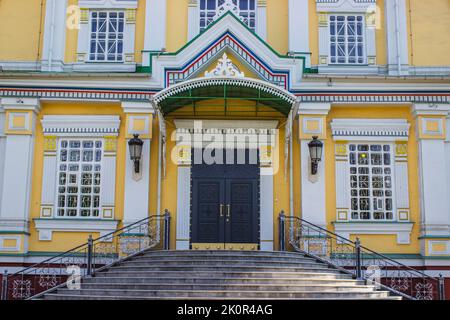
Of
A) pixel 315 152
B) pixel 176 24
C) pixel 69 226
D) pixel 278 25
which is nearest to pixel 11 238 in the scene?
pixel 69 226

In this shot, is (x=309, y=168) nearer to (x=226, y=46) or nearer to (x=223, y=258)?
(x=223, y=258)

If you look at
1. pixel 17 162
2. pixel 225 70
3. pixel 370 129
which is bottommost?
pixel 17 162

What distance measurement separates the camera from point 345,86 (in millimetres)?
13938

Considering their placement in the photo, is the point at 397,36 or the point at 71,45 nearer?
the point at 397,36

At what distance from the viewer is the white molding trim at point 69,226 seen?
1365cm

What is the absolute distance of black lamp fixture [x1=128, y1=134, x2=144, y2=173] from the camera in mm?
13578

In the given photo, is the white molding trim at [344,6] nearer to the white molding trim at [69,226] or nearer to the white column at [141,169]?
the white column at [141,169]

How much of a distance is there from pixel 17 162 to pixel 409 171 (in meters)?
8.89

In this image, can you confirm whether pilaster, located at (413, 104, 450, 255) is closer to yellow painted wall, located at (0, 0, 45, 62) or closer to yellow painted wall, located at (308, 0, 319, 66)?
yellow painted wall, located at (308, 0, 319, 66)

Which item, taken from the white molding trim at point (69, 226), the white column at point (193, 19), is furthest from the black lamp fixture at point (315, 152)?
the white molding trim at point (69, 226)

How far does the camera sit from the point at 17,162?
13.7 m

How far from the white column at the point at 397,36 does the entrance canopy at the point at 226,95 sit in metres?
3.05

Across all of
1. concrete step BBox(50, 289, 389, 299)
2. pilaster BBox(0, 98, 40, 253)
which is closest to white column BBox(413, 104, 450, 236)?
concrete step BBox(50, 289, 389, 299)
